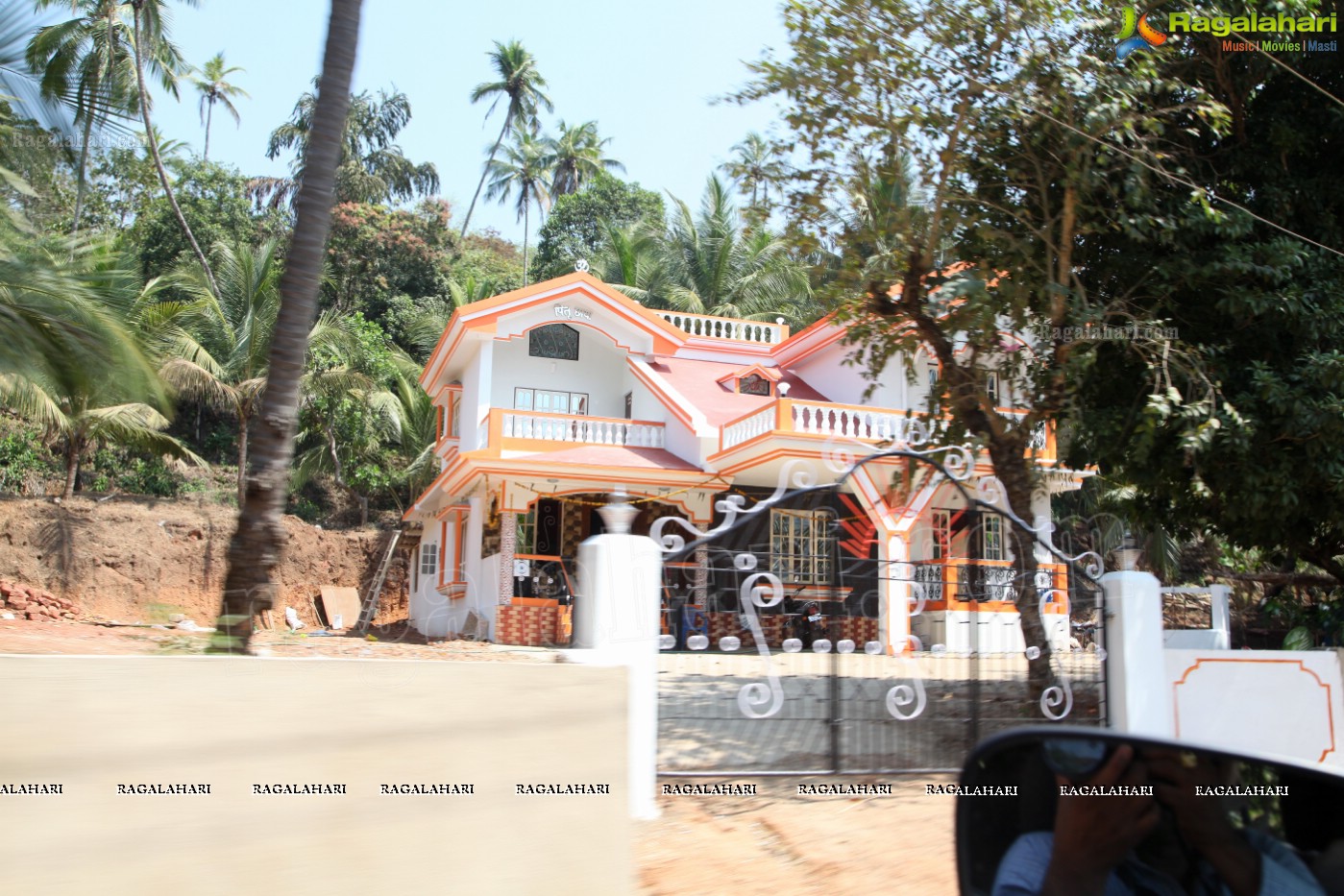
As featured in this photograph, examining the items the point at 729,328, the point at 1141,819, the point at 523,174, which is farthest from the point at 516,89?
the point at 1141,819

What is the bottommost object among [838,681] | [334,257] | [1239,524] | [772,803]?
[772,803]

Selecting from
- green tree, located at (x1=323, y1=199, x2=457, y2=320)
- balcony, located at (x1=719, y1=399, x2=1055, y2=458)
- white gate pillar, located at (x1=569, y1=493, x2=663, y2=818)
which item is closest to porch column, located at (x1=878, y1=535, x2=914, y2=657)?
balcony, located at (x1=719, y1=399, x2=1055, y2=458)

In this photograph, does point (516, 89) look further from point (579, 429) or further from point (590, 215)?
point (579, 429)

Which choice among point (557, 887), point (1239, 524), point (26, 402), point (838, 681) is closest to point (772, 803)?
point (838, 681)

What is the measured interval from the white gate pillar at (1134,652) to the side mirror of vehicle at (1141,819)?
5884 millimetres

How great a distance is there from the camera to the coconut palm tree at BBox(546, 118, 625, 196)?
42406 millimetres

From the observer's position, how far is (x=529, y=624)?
1717 cm

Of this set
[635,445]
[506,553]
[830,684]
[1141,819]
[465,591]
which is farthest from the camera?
[465,591]

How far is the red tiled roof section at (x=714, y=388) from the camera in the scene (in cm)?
1956

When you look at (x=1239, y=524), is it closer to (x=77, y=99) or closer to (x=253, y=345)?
(x=77, y=99)

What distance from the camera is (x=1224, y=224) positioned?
27.8 ft

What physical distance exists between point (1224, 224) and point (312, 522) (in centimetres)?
2546

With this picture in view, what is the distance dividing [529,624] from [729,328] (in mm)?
8478

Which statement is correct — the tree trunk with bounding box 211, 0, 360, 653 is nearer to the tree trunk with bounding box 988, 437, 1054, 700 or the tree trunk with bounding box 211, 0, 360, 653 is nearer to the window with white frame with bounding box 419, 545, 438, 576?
the tree trunk with bounding box 988, 437, 1054, 700
